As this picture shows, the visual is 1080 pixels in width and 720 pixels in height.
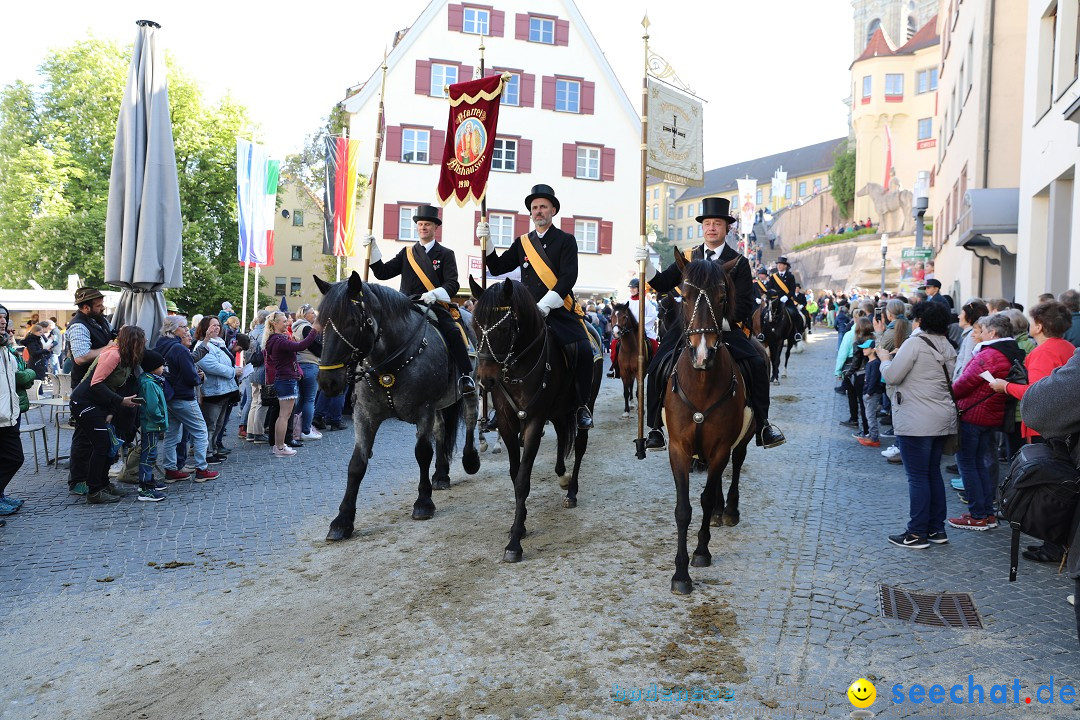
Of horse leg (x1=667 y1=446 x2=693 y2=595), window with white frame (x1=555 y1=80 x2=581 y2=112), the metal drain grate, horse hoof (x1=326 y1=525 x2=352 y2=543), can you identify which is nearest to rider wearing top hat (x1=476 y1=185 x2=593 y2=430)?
horse leg (x1=667 y1=446 x2=693 y2=595)

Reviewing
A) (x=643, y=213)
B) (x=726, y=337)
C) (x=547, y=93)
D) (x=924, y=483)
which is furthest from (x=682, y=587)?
(x=547, y=93)

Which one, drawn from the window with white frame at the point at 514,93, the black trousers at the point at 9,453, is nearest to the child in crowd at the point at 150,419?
the black trousers at the point at 9,453

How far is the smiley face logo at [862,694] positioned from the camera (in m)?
3.85

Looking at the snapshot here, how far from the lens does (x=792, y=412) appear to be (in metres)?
13.8

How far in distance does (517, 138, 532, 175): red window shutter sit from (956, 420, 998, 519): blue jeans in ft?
94.2

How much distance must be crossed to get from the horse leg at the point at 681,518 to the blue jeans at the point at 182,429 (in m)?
5.92

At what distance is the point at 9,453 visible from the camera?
296 inches

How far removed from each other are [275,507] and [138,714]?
4.08m

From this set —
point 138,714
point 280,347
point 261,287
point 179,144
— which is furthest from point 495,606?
point 261,287

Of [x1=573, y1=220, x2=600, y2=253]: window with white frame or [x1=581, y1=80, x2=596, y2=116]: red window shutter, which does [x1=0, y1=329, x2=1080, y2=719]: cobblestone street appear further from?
[x1=581, y1=80, x2=596, y2=116]: red window shutter

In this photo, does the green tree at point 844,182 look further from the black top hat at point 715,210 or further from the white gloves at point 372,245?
the black top hat at point 715,210

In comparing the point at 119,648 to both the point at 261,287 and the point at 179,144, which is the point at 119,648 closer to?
the point at 179,144

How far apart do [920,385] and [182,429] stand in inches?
306

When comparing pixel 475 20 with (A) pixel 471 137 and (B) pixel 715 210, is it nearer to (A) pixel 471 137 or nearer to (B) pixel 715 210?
(A) pixel 471 137
